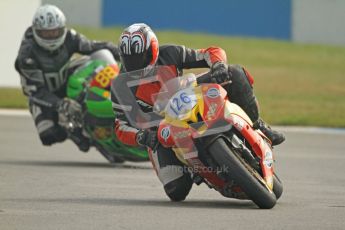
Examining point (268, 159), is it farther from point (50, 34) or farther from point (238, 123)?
point (50, 34)

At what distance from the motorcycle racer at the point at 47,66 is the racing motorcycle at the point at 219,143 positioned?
471 centimetres

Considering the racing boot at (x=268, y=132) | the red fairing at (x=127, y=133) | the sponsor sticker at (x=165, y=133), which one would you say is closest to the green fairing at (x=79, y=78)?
the red fairing at (x=127, y=133)

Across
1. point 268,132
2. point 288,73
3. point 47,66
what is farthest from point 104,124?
point 288,73

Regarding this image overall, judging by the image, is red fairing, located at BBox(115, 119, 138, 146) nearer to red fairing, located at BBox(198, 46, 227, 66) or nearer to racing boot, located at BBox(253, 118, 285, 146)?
red fairing, located at BBox(198, 46, 227, 66)

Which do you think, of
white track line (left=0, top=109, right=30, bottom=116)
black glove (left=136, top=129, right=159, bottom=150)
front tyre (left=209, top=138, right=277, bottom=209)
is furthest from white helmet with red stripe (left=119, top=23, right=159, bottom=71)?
white track line (left=0, top=109, right=30, bottom=116)

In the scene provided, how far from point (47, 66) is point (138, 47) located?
4.64 meters

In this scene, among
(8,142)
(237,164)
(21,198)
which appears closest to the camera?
(237,164)

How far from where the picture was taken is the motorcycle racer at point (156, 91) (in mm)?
8906

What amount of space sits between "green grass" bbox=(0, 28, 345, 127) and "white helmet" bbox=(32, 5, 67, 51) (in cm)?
587

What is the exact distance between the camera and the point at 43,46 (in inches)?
532

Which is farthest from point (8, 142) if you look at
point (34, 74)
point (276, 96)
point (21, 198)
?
point (276, 96)

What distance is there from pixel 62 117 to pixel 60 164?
2.46 ft

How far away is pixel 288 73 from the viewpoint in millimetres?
28453

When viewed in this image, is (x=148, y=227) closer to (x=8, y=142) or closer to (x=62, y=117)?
(x=62, y=117)
